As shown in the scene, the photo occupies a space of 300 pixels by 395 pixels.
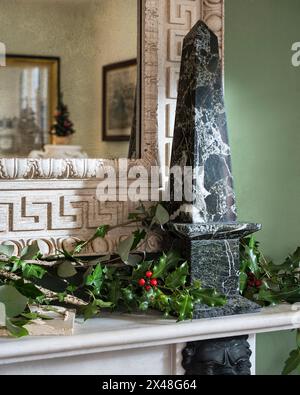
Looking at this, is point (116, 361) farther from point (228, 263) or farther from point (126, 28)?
point (126, 28)

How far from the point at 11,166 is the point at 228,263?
65cm

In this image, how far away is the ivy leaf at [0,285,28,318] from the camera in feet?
6.02

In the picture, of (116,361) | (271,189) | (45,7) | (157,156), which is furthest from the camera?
(271,189)

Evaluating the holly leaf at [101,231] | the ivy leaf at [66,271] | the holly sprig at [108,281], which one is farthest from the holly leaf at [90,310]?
the holly leaf at [101,231]

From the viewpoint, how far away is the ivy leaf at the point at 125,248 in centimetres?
205

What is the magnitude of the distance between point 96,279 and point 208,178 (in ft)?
1.37

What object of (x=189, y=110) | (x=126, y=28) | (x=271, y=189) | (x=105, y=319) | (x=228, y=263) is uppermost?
(x=126, y=28)

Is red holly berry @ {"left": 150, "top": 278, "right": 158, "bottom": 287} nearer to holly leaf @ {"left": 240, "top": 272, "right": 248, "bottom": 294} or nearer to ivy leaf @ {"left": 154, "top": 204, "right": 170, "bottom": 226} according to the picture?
ivy leaf @ {"left": 154, "top": 204, "right": 170, "bottom": 226}

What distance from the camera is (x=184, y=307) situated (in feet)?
6.45

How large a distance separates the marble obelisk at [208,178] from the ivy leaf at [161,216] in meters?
0.03

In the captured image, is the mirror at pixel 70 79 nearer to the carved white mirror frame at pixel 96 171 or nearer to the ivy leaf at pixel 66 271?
the carved white mirror frame at pixel 96 171

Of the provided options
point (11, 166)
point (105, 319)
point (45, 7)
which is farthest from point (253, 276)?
point (45, 7)

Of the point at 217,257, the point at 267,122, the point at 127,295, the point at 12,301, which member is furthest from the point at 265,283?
the point at 12,301

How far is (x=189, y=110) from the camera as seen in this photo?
6.93 ft
